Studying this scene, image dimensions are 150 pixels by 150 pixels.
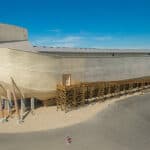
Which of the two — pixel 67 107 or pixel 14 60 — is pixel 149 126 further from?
pixel 14 60

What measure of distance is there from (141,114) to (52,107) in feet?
31.6

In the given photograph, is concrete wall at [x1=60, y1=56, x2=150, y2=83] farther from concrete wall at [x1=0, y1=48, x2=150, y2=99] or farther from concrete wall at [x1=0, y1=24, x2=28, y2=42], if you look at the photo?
concrete wall at [x1=0, y1=24, x2=28, y2=42]

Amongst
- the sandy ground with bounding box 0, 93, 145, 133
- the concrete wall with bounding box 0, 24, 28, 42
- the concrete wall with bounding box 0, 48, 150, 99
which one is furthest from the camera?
the concrete wall with bounding box 0, 24, 28, 42

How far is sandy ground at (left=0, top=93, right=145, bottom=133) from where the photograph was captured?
2108cm

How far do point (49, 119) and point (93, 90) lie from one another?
799 centimetres

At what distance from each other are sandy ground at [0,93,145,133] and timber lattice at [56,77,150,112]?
105 centimetres

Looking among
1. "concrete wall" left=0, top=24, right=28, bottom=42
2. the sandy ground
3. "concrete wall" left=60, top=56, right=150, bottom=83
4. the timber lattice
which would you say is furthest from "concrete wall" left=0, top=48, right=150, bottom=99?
"concrete wall" left=0, top=24, right=28, bottom=42

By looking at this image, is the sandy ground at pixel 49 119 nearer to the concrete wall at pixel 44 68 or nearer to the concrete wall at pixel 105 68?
the concrete wall at pixel 44 68

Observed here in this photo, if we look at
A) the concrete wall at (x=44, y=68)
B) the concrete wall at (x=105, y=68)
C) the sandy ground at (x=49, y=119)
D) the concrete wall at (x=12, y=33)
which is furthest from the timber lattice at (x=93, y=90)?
the concrete wall at (x=12, y=33)

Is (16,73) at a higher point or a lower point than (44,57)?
lower

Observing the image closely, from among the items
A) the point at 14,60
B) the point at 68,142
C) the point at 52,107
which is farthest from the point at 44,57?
the point at 68,142

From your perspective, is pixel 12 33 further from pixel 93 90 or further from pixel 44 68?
pixel 93 90

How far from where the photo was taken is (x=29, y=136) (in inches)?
762

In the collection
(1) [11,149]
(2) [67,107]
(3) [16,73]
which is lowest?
(1) [11,149]
